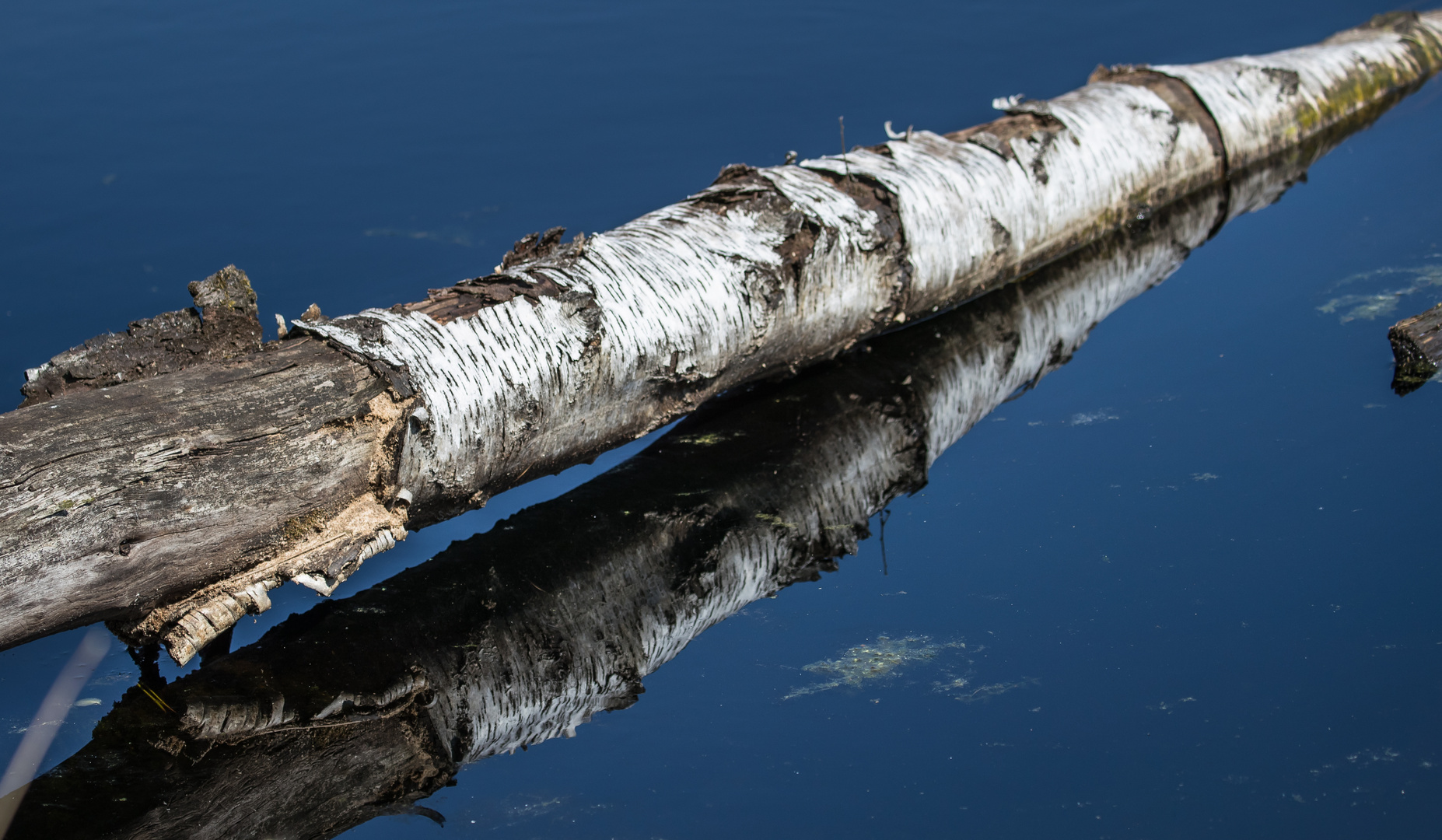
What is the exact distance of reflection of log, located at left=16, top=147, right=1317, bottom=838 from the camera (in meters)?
1.62

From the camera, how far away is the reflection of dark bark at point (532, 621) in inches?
63.9

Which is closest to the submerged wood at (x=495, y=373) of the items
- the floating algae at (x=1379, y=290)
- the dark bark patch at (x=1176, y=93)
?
the dark bark patch at (x=1176, y=93)

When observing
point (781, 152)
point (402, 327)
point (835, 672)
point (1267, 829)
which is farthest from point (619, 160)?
point (1267, 829)

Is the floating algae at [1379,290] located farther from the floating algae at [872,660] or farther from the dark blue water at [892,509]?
the floating algae at [872,660]

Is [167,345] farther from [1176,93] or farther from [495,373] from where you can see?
[1176,93]

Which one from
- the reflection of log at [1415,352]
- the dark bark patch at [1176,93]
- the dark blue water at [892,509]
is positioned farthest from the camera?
the dark bark patch at [1176,93]

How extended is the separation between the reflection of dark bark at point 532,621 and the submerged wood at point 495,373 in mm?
105

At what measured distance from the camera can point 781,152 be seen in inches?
145

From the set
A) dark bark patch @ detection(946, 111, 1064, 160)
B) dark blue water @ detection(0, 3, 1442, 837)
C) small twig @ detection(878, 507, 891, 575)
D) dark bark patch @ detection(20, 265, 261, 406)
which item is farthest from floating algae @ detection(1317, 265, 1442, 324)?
dark bark patch @ detection(20, 265, 261, 406)

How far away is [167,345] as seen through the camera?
1.98m

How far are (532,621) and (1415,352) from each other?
6.40ft

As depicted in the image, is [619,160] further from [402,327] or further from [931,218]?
[402,327]

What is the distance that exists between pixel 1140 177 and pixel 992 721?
221 centimetres

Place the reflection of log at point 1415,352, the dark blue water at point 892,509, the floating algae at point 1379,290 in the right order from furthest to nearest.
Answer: the floating algae at point 1379,290 < the reflection of log at point 1415,352 < the dark blue water at point 892,509
